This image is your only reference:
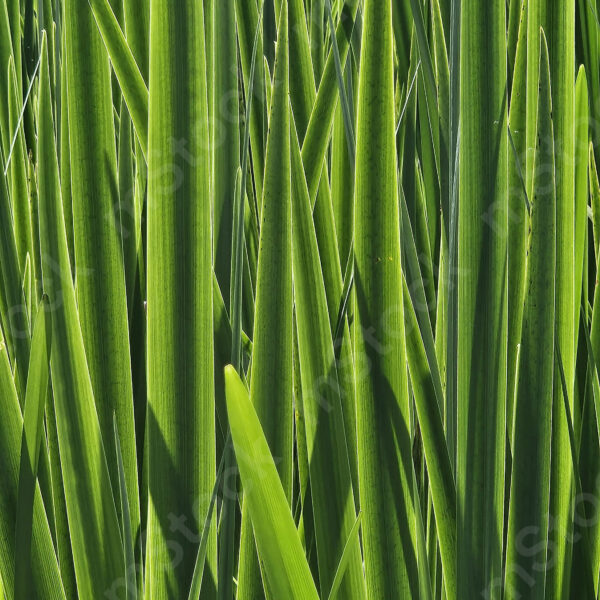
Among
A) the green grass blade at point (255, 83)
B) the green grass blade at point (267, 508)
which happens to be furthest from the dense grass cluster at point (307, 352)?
the green grass blade at point (255, 83)

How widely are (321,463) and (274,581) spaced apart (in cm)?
8

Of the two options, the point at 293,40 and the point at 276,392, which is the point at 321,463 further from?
the point at 293,40

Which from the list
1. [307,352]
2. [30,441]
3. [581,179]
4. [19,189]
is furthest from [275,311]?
[19,189]

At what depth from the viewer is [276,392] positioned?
40 centimetres

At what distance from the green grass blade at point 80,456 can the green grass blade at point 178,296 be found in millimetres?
35

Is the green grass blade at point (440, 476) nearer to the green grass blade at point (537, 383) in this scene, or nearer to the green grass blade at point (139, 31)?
the green grass blade at point (537, 383)

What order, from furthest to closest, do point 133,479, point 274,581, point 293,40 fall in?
point 293,40, point 133,479, point 274,581

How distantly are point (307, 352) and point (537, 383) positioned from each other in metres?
0.12

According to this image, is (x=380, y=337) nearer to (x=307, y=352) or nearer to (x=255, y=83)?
(x=307, y=352)

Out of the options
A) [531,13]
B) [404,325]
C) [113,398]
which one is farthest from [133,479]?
[531,13]

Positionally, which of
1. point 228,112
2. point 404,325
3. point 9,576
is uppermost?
point 228,112

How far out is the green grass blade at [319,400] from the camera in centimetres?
40

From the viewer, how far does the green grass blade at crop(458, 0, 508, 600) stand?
36 centimetres

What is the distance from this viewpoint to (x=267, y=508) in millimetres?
321
